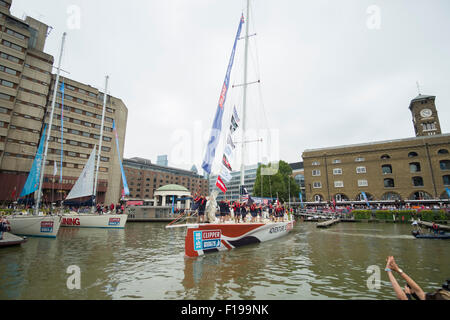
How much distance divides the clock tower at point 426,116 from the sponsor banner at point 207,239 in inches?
2513

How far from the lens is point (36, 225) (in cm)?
1770

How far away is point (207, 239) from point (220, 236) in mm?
913

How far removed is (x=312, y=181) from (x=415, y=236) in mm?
37278

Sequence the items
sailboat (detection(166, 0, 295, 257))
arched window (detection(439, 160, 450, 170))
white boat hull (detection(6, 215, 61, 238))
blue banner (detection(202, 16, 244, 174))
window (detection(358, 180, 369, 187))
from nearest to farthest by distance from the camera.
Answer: blue banner (detection(202, 16, 244, 174))
sailboat (detection(166, 0, 295, 257))
white boat hull (detection(6, 215, 61, 238))
arched window (detection(439, 160, 450, 170))
window (detection(358, 180, 369, 187))

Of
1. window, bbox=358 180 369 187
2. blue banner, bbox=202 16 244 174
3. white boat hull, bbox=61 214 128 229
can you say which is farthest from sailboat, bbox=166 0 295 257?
window, bbox=358 180 369 187

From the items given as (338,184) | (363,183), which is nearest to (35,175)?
(338,184)

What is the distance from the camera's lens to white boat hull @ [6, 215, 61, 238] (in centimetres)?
1730

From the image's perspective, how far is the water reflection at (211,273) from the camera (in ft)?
20.3

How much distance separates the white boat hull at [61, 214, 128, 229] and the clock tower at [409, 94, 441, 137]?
67251mm

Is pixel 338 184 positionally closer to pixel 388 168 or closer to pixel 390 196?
pixel 390 196

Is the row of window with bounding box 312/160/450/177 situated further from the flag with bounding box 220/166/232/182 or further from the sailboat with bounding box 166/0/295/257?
the flag with bounding box 220/166/232/182

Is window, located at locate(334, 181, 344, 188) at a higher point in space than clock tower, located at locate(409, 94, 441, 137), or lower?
lower
